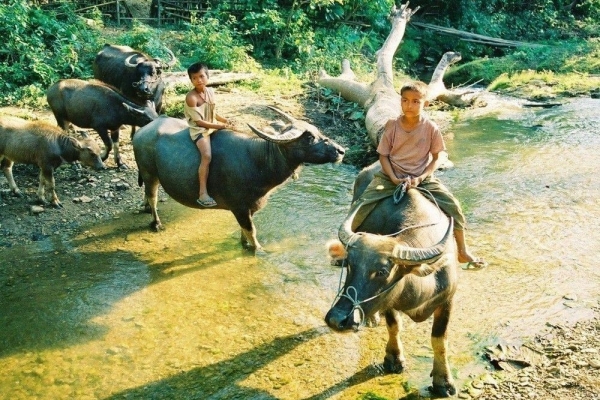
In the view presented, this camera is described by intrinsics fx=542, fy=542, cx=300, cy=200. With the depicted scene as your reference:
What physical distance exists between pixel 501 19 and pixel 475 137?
1470 cm

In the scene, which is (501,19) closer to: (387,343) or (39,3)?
(39,3)

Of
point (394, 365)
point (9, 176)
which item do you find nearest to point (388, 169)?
point (394, 365)

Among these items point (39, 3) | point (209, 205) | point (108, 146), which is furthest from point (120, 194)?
point (39, 3)

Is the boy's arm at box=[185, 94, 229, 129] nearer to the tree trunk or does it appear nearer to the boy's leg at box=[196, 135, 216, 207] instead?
the boy's leg at box=[196, 135, 216, 207]

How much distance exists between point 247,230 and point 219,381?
89.6 inches

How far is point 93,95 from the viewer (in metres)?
8.66

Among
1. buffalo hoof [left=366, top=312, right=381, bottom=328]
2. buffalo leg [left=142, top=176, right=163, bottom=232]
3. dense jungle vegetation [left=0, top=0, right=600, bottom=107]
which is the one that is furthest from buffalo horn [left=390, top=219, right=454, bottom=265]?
dense jungle vegetation [left=0, top=0, right=600, bottom=107]

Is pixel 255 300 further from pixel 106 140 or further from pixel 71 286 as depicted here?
pixel 106 140

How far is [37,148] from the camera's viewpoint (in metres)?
7.59

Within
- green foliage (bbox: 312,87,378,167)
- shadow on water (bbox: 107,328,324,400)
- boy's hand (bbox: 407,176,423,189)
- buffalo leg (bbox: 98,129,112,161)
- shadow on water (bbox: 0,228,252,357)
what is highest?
boy's hand (bbox: 407,176,423,189)

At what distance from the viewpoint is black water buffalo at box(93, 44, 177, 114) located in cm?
947

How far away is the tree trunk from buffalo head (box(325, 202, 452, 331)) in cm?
543

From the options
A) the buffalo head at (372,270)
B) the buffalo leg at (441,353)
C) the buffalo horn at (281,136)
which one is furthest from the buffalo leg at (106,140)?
the buffalo leg at (441,353)

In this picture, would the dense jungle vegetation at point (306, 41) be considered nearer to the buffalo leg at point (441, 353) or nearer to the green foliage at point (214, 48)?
the green foliage at point (214, 48)
